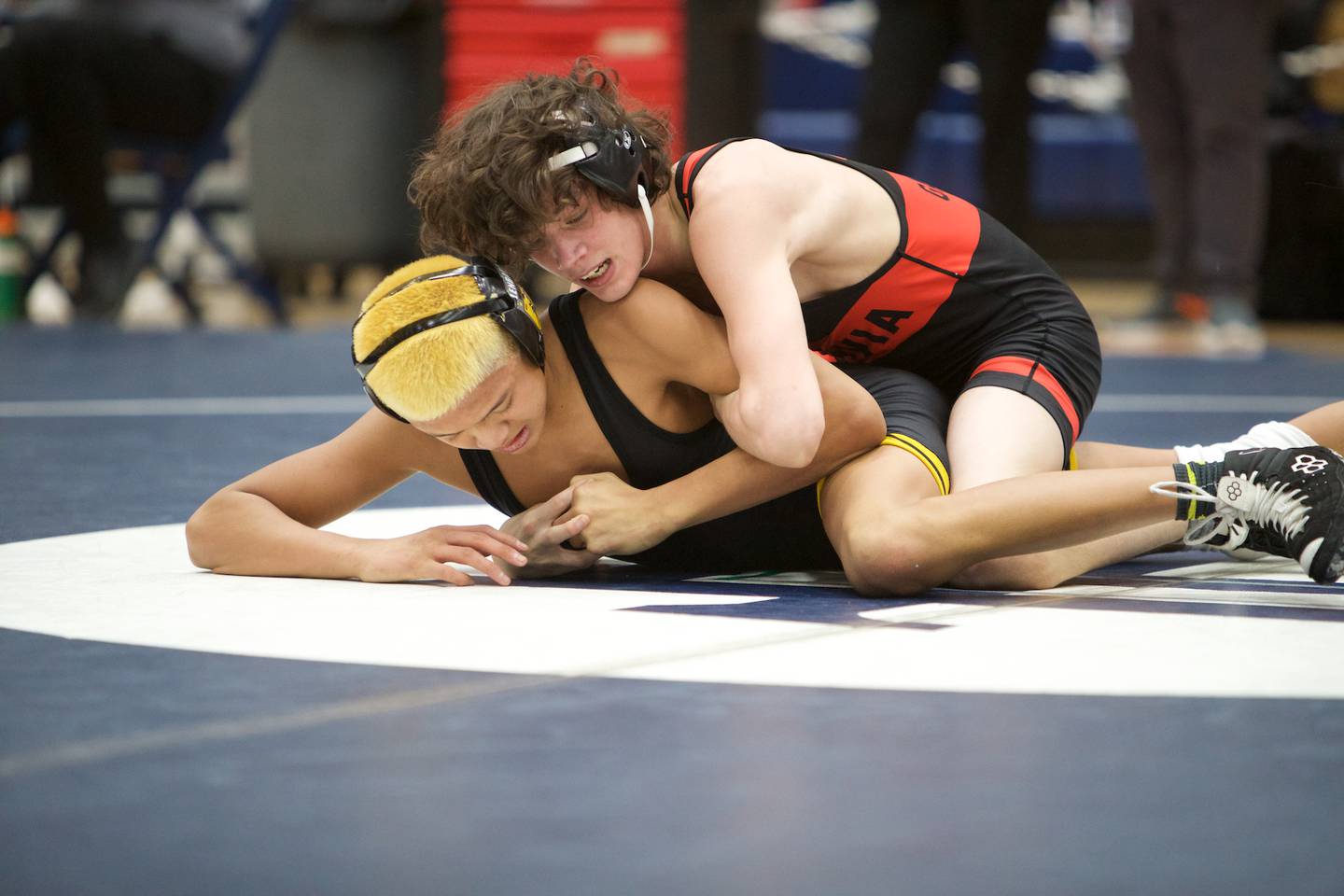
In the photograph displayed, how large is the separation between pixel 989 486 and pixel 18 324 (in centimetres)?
587

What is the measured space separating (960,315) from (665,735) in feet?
4.60

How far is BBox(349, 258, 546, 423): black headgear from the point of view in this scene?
2.00 m

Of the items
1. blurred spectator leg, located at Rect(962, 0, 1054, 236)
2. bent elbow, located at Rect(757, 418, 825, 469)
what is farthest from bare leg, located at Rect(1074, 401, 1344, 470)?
blurred spectator leg, located at Rect(962, 0, 1054, 236)

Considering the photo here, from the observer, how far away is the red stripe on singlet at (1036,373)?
8.21 ft

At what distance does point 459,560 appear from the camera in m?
2.15

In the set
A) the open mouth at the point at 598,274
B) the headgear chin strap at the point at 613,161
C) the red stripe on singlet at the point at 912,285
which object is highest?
the headgear chin strap at the point at 613,161

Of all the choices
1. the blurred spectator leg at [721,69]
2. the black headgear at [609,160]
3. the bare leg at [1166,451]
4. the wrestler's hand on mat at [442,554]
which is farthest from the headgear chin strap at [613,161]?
the blurred spectator leg at [721,69]

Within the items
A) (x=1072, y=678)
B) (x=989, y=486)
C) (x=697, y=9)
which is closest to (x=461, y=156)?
(x=989, y=486)

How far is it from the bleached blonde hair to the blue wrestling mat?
0.25 meters

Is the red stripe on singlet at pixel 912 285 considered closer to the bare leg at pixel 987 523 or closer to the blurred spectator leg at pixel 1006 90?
the bare leg at pixel 987 523

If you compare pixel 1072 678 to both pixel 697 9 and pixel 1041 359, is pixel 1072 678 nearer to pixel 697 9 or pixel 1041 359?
pixel 1041 359

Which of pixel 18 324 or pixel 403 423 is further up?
pixel 403 423

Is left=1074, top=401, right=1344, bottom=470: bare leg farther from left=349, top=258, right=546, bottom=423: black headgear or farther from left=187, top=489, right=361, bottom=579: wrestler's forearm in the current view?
left=187, top=489, right=361, bottom=579: wrestler's forearm

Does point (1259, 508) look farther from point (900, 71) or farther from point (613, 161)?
point (900, 71)
